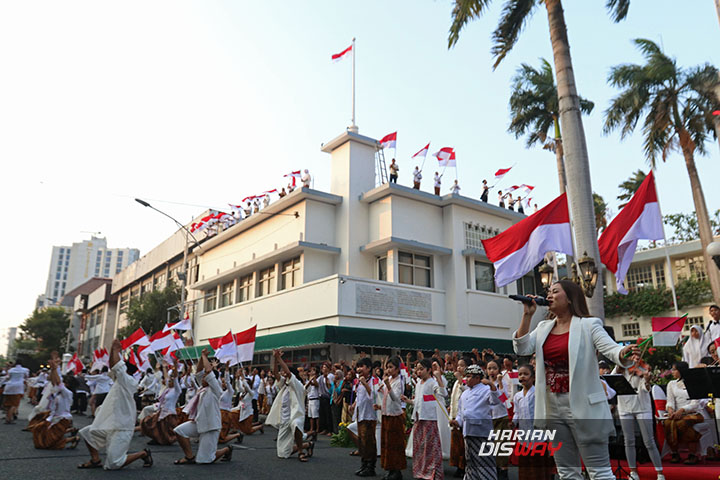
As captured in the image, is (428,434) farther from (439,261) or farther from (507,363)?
(439,261)

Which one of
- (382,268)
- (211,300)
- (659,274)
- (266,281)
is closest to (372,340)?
(382,268)

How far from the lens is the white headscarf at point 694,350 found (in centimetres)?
1044

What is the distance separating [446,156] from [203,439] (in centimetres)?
2017

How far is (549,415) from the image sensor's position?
3.83m

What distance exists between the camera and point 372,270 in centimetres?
2580

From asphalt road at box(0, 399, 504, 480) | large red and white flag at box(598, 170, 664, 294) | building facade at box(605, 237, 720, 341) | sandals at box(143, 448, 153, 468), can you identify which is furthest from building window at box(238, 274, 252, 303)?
large red and white flag at box(598, 170, 664, 294)

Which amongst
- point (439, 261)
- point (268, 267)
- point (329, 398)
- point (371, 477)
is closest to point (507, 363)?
point (371, 477)

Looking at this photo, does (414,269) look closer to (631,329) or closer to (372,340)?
(372,340)

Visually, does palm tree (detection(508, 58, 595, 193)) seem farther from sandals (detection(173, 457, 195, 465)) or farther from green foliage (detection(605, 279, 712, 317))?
sandals (detection(173, 457, 195, 465))

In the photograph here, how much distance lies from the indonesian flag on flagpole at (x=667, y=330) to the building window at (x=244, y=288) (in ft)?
80.2

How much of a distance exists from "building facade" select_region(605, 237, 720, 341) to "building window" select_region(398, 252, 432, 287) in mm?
10928

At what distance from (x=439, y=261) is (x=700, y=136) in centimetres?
1279

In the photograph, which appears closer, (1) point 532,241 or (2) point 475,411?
(2) point 475,411

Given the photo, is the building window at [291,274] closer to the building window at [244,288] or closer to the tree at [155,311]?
the building window at [244,288]
